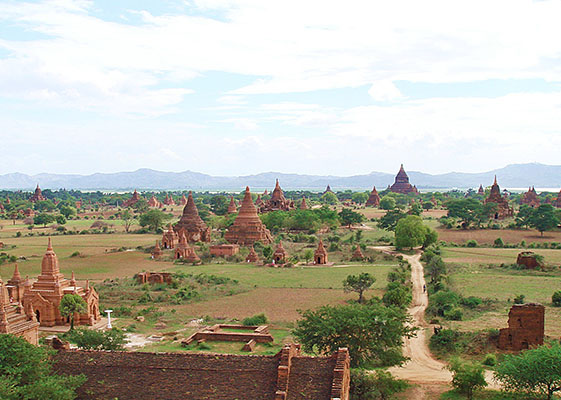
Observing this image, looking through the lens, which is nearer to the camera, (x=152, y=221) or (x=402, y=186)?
(x=152, y=221)

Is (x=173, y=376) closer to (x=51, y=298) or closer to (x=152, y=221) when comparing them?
(x=51, y=298)

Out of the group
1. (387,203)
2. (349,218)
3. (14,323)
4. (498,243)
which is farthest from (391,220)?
(14,323)

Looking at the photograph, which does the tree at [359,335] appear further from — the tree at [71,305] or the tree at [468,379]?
the tree at [71,305]

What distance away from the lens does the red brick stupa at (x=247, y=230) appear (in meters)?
72.8

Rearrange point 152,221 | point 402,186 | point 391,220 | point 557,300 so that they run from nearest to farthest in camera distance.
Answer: point 557,300
point 391,220
point 152,221
point 402,186

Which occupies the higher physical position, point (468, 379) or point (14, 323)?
point (14, 323)

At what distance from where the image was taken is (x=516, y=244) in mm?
70875

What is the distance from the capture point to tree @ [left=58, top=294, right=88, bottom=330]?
32.4 meters

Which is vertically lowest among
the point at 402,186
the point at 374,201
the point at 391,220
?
the point at 391,220

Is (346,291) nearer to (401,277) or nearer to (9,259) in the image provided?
(401,277)

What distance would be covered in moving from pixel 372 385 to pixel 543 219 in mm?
65617

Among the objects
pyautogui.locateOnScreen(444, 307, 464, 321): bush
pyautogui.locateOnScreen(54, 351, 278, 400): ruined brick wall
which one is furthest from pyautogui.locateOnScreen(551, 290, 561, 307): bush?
pyautogui.locateOnScreen(54, 351, 278, 400): ruined brick wall

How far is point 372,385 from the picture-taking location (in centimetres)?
2141

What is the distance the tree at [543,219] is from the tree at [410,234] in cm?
2157
